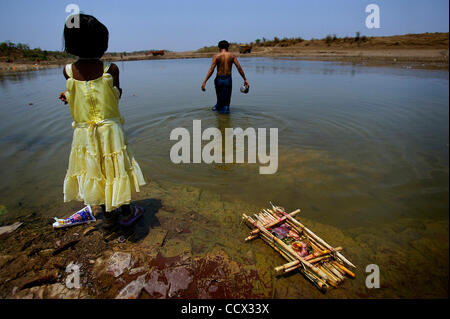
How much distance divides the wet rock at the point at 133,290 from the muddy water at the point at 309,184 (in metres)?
0.47

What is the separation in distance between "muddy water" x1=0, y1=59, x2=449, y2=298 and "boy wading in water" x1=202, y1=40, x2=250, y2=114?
0.56m

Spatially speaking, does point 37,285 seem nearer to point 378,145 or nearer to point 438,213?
point 438,213

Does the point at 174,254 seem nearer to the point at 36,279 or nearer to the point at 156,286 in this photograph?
the point at 156,286

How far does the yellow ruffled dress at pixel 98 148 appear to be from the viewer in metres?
2.12

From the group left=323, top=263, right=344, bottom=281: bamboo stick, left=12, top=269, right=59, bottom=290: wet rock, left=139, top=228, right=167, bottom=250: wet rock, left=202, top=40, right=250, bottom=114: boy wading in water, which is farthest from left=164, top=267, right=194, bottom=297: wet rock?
left=202, top=40, right=250, bottom=114: boy wading in water

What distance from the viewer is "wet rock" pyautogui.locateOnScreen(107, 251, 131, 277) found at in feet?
7.13

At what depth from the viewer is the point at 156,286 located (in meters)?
2.04

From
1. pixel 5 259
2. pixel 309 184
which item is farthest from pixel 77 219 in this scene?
pixel 309 184

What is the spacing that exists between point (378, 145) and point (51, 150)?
635 cm

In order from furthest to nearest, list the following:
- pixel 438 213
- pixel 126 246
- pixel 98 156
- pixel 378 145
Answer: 1. pixel 378 145
2. pixel 126 246
3. pixel 98 156
4. pixel 438 213

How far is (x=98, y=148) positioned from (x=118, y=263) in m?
1.08

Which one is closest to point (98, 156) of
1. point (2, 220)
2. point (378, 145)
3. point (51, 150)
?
point (2, 220)
